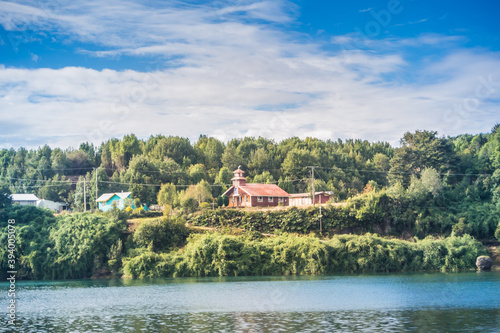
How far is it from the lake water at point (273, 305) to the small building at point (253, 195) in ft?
98.9

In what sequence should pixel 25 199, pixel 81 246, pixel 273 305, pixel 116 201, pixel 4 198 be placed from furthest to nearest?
1. pixel 25 199
2. pixel 116 201
3. pixel 4 198
4. pixel 81 246
5. pixel 273 305

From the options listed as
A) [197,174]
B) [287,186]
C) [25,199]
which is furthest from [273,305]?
[25,199]

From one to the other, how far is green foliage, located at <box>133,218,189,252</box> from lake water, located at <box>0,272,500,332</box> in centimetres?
1268

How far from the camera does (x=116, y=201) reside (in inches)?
3487

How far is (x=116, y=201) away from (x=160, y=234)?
2723 cm

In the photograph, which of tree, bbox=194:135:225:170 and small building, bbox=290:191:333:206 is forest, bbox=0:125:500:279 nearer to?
small building, bbox=290:191:333:206

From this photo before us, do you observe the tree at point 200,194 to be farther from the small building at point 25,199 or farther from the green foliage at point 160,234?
the small building at point 25,199

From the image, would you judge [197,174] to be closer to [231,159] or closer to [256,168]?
[231,159]

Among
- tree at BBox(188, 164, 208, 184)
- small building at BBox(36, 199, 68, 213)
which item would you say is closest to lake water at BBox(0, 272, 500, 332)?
tree at BBox(188, 164, 208, 184)

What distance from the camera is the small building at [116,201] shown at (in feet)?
279

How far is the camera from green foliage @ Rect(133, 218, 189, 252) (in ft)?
208

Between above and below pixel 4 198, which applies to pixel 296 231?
below

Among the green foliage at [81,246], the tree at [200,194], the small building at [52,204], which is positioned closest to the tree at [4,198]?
the green foliage at [81,246]

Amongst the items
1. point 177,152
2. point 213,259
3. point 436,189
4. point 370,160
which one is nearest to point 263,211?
point 213,259
